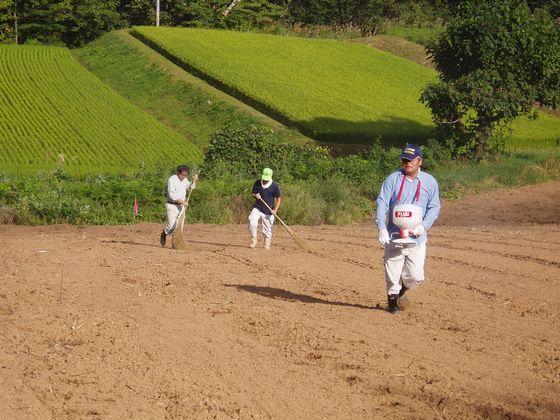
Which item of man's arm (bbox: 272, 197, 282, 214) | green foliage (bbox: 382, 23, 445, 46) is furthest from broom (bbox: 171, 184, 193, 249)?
green foliage (bbox: 382, 23, 445, 46)

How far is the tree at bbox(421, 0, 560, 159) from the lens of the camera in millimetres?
32969

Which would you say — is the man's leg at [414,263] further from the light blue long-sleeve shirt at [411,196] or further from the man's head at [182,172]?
the man's head at [182,172]

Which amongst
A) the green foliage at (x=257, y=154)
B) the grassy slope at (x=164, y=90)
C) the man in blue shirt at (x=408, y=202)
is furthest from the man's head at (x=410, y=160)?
the grassy slope at (x=164, y=90)

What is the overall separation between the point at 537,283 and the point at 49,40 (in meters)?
62.2

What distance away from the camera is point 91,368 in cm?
860

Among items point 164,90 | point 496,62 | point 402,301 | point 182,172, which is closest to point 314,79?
point 164,90

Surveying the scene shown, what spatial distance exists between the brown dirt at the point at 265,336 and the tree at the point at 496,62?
17.3 metres

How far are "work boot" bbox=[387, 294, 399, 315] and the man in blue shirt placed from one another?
303mm

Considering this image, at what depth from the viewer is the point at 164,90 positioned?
167ft

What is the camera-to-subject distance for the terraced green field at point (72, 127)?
35.4 m

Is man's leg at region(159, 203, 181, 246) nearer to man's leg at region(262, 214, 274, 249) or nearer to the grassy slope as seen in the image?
man's leg at region(262, 214, 274, 249)

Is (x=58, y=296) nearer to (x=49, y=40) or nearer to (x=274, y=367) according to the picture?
(x=274, y=367)

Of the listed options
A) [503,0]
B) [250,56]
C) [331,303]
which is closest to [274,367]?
[331,303]

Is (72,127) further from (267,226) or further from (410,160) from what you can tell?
(410,160)
